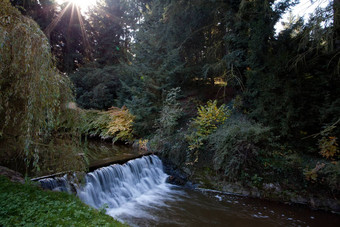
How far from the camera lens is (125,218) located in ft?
15.9

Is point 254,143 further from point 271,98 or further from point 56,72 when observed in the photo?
point 56,72

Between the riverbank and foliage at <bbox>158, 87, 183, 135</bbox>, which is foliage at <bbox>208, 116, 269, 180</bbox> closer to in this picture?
the riverbank

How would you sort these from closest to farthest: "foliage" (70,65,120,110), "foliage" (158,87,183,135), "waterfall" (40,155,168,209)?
"waterfall" (40,155,168,209) → "foliage" (158,87,183,135) → "foliage" (70,65,120,110)

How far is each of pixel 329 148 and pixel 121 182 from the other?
6.55 meters

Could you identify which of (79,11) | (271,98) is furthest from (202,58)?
(79,11)

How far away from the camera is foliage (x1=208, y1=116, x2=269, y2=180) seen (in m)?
6.39

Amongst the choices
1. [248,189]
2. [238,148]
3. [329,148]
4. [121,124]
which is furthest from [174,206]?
[121,124]

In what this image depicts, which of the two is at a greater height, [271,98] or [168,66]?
[168,66]

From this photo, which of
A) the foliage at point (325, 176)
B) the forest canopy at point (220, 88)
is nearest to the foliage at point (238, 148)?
the forest canopy at point (220, 88)

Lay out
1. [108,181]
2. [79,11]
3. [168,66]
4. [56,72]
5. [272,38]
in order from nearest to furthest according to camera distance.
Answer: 1. [56,72]
2. [108,181]
3. [272,38]
4. [168,66]
5. [79,11]

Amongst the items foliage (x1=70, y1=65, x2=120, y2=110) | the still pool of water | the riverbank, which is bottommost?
the still pool of water

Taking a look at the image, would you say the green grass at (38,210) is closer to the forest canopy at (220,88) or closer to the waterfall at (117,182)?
the forest canopy at (220,88)

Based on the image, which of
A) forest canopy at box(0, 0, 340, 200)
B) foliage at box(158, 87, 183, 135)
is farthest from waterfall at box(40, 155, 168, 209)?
foliage at box(158, 87, 183, 135)

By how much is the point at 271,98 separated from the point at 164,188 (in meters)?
5.01
